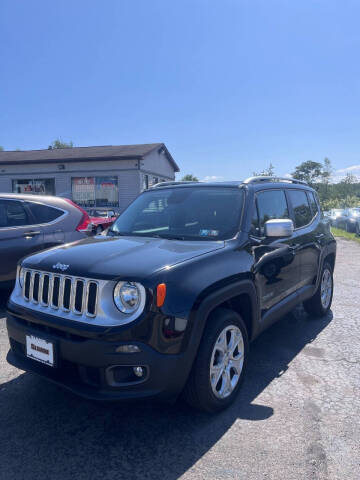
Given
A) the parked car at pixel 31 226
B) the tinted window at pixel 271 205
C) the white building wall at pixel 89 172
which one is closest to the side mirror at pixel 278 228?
the tinted window at pixel 271 205

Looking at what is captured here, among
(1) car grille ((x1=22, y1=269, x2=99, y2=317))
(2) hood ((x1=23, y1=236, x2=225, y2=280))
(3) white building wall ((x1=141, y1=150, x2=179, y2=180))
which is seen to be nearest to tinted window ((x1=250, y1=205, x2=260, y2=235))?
(2) hood ((x1=23, y1=236, x2=225, y2=280))

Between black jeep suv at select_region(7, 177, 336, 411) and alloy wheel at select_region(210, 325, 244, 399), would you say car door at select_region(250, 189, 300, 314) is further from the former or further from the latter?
alloy wheel at select_region(210, 325, 244, 399)

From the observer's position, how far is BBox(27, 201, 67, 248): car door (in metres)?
5.94

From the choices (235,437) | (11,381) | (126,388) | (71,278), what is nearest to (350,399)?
(235,437)

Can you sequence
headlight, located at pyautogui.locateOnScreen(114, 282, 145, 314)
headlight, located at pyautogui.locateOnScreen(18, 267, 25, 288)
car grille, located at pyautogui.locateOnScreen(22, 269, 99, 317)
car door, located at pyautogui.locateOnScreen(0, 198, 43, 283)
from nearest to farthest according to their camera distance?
headlight, located at pyautogui.locateOnScreen(114, 282, 145, 314), car grille, located at pyautogui.locateOnScreen(22, 269, 99, 317), headlight, located at pyautogui.locateOnScreen(18, 267, 25, 288), car door, located at pyautogui.locateOnScreen(0, 198, 43, 283)

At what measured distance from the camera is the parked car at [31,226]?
18.2 feet

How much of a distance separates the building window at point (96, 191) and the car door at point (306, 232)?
17.3m

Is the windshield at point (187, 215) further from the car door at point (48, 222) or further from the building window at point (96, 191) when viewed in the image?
the building window at point (96, 191)

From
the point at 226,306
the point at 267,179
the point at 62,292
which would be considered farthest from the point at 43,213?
the point at 226,306

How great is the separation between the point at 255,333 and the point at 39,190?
21.6m

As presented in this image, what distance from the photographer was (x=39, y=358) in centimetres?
274

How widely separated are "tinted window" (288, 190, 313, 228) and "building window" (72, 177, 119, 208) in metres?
17.3

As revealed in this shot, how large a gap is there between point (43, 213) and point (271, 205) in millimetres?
3626

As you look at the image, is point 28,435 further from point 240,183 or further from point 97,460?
A: point 240,183
